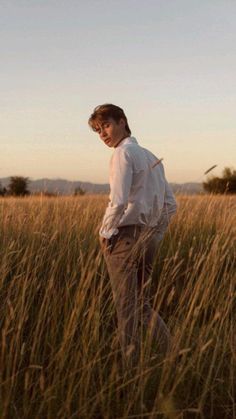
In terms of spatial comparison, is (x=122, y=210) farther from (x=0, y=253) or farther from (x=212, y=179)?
(x=212, y=179)

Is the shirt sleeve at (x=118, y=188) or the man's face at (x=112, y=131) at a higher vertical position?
the man's face at (x=112, y=131)

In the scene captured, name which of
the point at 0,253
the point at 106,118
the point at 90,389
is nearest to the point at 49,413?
the point at 90,389

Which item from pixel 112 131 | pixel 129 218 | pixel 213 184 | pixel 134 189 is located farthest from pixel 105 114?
pixel 213 184

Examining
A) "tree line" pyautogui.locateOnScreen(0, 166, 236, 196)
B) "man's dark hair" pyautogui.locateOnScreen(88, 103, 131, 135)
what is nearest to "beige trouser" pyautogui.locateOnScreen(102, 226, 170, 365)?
"man's dark hair" pyautogui.locateOnScreen(88, 103, 131, 135)

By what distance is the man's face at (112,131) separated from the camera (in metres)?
3.26

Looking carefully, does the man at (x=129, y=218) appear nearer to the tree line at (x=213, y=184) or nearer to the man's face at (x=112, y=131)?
the man's face at (x=112, y=131)

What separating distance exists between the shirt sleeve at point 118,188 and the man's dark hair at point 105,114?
27 cm

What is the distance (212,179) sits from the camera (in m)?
22.5

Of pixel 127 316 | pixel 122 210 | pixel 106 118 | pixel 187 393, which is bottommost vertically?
pixel 187 393

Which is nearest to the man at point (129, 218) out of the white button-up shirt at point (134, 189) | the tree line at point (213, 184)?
the white button-up shirt at point (134, 189)

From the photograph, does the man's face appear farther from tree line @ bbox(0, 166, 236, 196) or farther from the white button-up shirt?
tree line @ bbox(0, 166, 236, 196)

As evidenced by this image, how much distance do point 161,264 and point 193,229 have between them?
1.00m

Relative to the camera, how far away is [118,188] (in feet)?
9.75

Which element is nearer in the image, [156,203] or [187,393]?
[187,393]
